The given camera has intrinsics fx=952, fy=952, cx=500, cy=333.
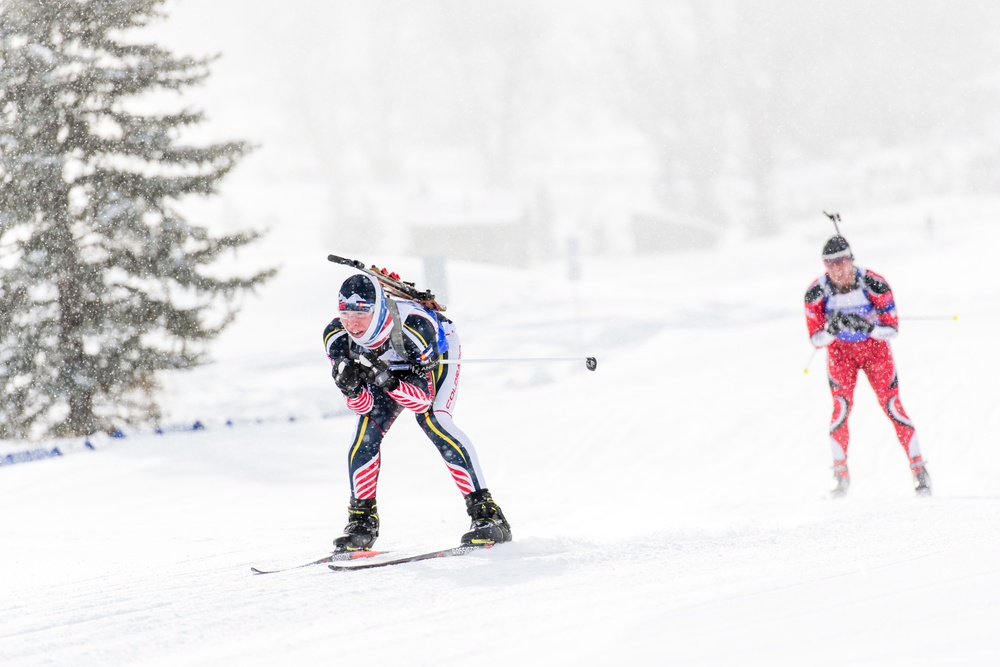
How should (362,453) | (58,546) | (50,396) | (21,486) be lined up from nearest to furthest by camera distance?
(362,453) → (58,546) → (21,486) → (50,396)

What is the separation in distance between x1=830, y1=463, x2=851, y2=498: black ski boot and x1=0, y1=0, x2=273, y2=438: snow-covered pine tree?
773 cm

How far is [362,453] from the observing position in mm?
5367

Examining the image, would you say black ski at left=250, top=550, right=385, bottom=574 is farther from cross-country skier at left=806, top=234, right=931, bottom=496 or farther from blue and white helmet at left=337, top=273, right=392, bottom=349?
cross-country skier at left=806, top=234, right=931, bottom=496

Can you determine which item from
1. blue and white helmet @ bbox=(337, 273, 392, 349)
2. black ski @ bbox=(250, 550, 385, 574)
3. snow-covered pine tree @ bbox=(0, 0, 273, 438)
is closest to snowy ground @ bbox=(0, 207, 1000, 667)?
black ski @ bbox=(250, 550, 385, 574)

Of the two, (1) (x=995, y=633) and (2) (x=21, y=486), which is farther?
(2) (x=21, y=486)

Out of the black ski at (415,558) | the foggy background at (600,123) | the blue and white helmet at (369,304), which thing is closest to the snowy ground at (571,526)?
the black ski at (415,558)

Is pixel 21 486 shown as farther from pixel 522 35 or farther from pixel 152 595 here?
pixel 522 35

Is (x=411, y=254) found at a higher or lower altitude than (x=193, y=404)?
higher

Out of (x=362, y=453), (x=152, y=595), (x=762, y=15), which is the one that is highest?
(x=762, y=15)

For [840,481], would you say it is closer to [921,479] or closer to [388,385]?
[921,479]

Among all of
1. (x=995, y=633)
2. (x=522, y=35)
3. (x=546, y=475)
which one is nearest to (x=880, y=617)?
(x=995, y=633)

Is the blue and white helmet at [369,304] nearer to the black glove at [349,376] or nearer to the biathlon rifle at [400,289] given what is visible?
the black glove at [349,376]

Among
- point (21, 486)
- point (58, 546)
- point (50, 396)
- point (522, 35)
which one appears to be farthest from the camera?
point (522, 35)

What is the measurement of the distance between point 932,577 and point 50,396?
10825 mm
